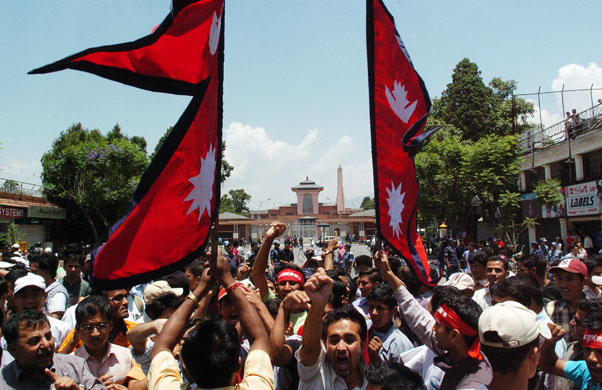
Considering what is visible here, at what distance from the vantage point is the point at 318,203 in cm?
7175

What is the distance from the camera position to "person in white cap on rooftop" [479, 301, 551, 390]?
2018 mm

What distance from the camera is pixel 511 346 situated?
201cm

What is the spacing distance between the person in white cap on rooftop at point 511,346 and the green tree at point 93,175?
28.7 m

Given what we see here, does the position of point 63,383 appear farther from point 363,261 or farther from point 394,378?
point 363,261

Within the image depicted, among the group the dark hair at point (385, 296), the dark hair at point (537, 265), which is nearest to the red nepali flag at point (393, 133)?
the dark hair at point (385, 296)

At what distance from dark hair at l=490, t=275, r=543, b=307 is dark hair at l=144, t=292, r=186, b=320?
254cm

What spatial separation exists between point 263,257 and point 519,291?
1921 millimetres

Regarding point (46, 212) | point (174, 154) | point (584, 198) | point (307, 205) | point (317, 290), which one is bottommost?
point (317, 290)

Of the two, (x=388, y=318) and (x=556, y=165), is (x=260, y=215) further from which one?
(x=388, y=318)

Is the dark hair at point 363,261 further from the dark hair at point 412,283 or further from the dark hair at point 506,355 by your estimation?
the dark hair at point 506,355

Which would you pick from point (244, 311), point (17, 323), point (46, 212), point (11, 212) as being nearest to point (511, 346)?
point (244, 311)

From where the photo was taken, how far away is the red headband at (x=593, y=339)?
7.97 feet

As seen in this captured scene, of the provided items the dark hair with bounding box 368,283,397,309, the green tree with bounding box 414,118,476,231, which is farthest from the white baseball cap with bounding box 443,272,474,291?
the green tree with bounding box 414,118,476,231

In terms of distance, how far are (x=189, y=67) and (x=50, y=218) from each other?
3205 cm
